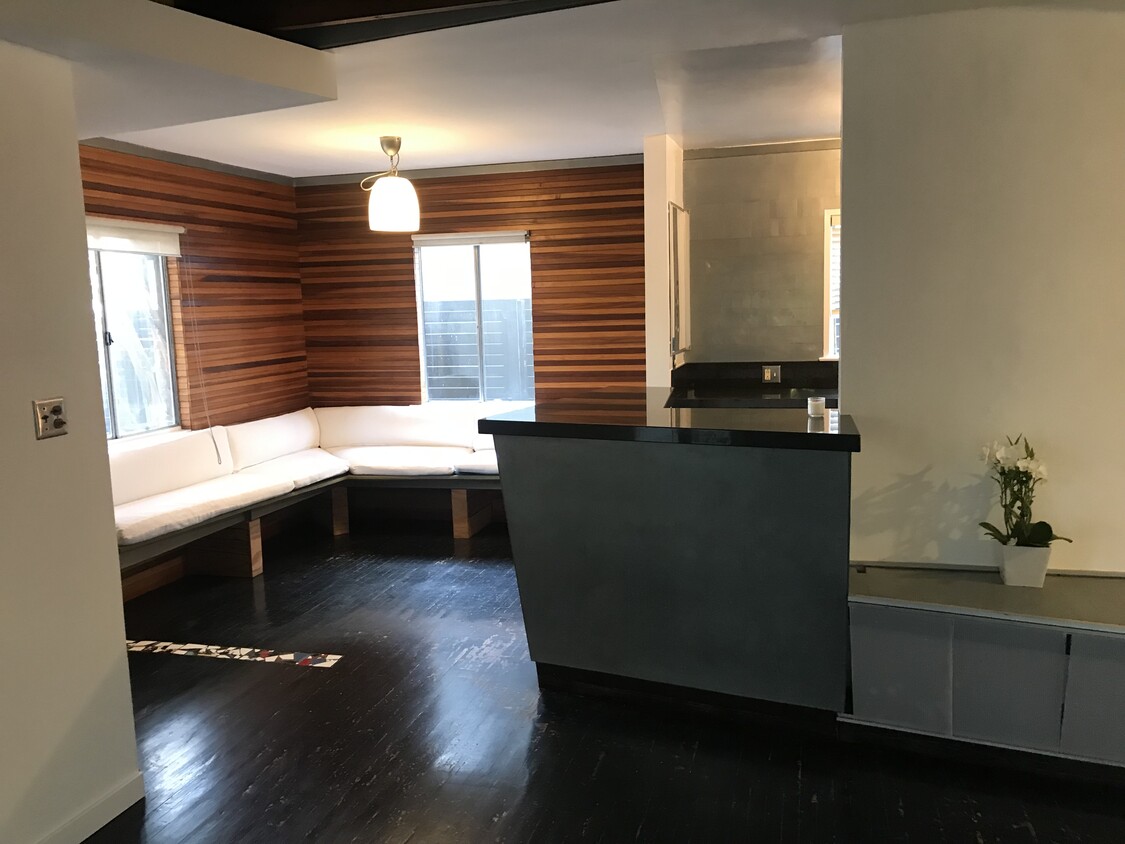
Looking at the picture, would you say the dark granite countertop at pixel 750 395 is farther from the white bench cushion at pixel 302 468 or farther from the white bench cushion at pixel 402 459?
the white bench cushion at pixel 302 468

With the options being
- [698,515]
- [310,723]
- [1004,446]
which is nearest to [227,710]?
[310,723]

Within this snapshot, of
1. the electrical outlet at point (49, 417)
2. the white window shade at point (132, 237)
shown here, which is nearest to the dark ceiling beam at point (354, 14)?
the electrical outlet at point (49, 417)

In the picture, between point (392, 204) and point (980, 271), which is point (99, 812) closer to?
point (392, 204)

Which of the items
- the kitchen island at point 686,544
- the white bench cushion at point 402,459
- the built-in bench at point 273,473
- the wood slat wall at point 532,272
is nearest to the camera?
the kitchen island at point 686,544

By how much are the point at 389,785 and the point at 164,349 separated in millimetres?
3374

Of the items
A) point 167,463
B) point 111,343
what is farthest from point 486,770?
point 111,343

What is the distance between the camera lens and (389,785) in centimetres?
271

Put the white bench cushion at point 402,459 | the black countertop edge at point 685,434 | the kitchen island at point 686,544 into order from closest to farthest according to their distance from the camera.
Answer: the black countertop edge at point 685,434 → the kitchen island at point 686,544 → the white bench cushion at point 402,459

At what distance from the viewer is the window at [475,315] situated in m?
6.07

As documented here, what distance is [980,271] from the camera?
2879mm

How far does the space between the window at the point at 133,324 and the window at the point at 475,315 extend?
Answer: 177 cm

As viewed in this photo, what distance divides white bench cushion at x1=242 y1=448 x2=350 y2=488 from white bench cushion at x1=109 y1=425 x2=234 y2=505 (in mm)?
219

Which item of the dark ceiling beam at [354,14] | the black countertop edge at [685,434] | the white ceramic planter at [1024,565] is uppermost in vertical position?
the dark ceiling beam at [354,14]

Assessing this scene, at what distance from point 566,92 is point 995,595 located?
2685 millimetres
